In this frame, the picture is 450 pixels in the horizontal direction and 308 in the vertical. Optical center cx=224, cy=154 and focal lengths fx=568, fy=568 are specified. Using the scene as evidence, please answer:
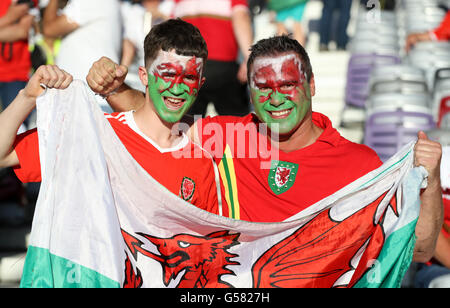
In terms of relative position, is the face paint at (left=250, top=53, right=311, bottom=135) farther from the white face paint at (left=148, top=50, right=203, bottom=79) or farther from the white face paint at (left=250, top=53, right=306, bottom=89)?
the white face paint at (left=148, top=50, right=203, bottom=79)

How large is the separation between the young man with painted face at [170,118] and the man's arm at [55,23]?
4.76 feet

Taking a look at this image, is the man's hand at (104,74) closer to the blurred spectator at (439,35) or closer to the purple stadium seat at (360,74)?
the purple stadium seat at (360,74)

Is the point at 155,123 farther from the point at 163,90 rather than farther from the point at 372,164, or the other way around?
the point at 372,164

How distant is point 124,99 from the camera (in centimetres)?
265

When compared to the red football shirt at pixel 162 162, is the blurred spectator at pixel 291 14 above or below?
above

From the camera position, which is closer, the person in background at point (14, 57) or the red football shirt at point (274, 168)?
the red football shirt at point (274, 168)

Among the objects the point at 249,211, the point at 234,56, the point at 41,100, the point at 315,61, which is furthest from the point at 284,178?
the point at 315,61

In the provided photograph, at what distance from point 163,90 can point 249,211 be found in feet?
2.15

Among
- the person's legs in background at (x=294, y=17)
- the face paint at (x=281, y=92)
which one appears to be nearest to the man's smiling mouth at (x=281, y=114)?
the face paint at (x=281, y=92)

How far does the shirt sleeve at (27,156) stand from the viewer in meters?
2.30

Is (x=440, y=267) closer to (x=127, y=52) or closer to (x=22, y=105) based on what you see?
(x=22, y=105)

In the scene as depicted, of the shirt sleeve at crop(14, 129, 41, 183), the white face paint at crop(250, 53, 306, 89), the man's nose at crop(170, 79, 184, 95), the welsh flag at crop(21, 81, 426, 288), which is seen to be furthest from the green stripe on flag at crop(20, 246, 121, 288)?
the white face paint at crop(250, 53, 306, 89)

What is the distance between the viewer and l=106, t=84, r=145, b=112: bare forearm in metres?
2.63

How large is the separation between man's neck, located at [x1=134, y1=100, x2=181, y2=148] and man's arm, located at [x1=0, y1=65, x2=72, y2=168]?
1.31ft
